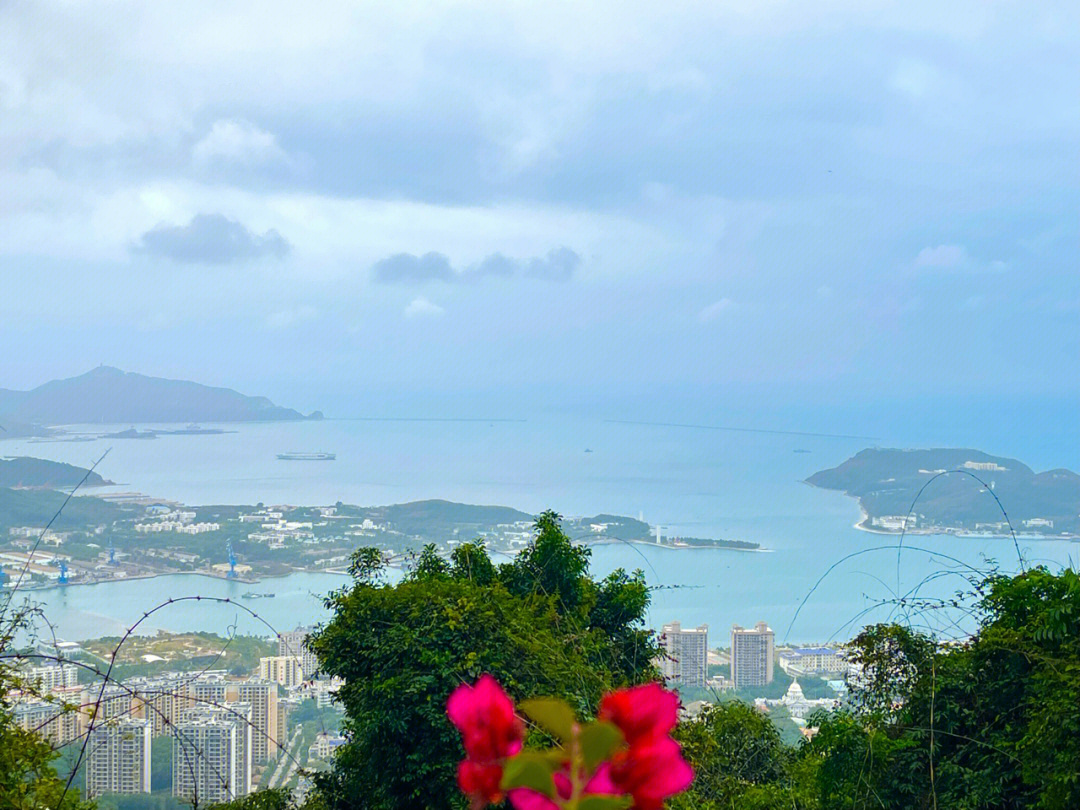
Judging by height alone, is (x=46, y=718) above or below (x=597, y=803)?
below

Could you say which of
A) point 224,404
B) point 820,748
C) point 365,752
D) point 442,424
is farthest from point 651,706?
point 442,424

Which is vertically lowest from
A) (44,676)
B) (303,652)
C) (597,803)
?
(303,652)

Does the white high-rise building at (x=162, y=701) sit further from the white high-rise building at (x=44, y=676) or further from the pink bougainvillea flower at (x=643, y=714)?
the pink bougainvillea flower at (x=643, y=714)

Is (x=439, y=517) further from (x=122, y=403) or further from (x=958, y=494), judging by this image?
(x=122, y=403)

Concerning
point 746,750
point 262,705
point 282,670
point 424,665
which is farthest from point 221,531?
point 424,665

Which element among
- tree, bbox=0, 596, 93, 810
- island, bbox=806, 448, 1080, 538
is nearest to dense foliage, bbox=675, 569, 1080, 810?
tree, bbox=0, 596, 93, 810

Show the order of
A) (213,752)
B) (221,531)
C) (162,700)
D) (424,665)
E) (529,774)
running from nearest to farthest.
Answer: (529,774) < (162,700) < (424,665) < (213,752) < (221,531)
